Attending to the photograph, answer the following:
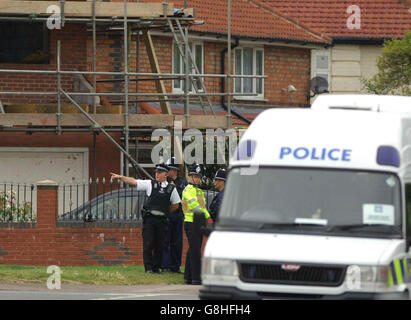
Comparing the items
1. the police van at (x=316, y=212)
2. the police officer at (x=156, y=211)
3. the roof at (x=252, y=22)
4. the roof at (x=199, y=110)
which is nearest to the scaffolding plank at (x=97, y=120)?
the roof at (x=199, y=110)

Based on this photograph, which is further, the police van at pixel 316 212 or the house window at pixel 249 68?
the house window at pixel 249 68

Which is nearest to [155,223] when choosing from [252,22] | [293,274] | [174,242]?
[174,242]

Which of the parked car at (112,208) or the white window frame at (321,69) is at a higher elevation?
the white window frame at (321,69)

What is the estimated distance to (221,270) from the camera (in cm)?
1209

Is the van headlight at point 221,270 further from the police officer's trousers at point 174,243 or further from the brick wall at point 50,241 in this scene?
the brick wall at point 50,241

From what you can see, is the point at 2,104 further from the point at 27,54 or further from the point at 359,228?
the point at 359,228

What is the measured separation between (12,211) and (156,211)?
381 centimetres

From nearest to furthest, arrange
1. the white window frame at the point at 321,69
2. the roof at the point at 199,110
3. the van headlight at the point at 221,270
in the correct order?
1. the van headlight at the point at 221,270
2. the roof at the point at 199,110
3. the white window frame at the point at 321,69

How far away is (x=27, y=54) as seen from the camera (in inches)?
1112

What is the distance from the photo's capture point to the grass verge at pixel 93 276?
19.0m

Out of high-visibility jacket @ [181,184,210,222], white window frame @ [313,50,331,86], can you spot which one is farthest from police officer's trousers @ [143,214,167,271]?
white window frame @ [313,50,331,86]

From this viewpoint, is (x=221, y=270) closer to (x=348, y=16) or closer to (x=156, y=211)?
(x=156, y=211)

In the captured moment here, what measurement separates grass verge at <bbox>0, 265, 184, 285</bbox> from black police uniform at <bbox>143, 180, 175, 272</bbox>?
0.26m

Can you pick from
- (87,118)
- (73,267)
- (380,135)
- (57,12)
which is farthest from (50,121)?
(380,135)
